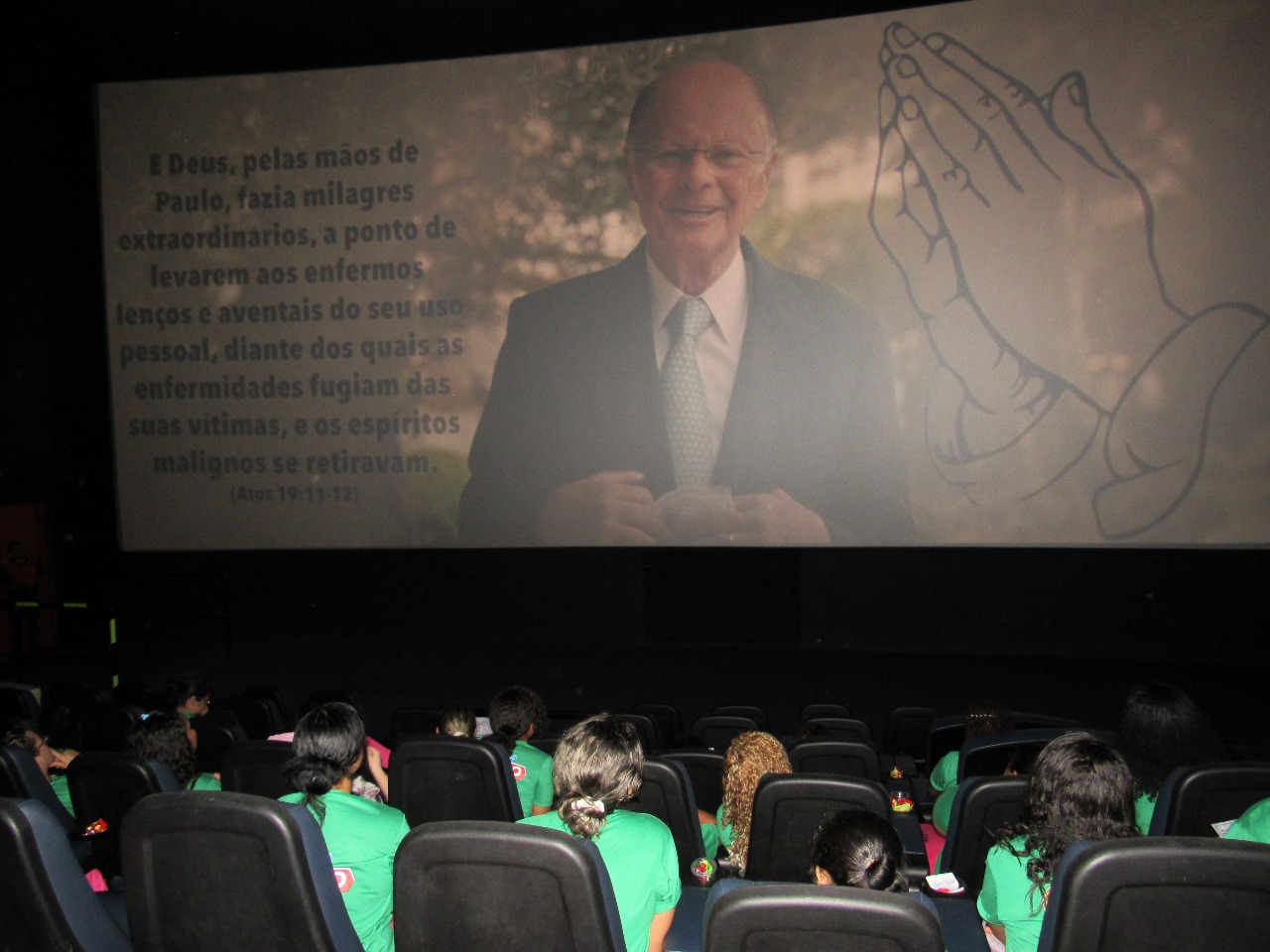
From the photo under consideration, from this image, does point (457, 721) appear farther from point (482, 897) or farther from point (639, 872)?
point (482, 897)

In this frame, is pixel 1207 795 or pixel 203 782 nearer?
pixel 1207 795

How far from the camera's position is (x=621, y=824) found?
1.77 metres

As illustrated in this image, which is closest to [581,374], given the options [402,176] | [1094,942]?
[402,176]

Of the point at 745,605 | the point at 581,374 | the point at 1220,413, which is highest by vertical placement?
the point at 581,374

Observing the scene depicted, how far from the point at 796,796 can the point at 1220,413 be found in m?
5.13

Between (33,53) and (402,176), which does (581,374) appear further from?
(33,53)

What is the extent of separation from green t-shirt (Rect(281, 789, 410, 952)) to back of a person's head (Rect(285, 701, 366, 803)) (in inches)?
3.2

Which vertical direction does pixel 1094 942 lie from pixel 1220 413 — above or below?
below

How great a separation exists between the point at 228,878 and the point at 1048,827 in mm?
1528

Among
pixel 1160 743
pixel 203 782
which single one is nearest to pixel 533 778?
pixel 203 782

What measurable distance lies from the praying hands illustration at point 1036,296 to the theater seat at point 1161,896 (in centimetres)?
523

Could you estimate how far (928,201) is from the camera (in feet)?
19.6

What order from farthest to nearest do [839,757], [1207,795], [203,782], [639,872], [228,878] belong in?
1. [839,757]
2. [203,782]
3. [1207,795]
4. [639,872]
5. [228,878]

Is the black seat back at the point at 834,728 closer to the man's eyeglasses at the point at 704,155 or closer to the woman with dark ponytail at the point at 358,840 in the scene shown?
the woman with dark ponytail at the point at 358,840
